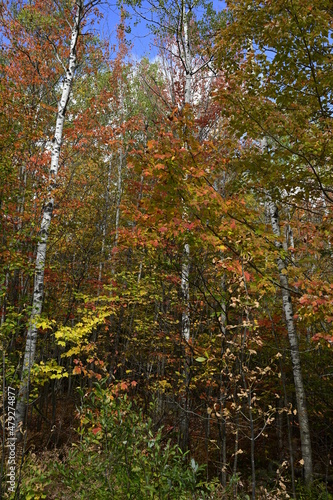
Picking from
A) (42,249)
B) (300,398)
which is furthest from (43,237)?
(300,398)

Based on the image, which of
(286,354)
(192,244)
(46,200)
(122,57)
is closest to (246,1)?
(192,244)

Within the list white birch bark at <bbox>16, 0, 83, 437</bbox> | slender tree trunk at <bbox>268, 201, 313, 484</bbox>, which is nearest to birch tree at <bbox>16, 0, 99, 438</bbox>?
white birch bark at <bbox>16, 0, 83, 437</bbox>

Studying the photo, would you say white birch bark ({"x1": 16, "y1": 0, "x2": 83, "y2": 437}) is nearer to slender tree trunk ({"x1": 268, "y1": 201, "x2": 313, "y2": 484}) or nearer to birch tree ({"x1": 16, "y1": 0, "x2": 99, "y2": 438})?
birch tree ({"x1": 16, "y1": 0, "x2": 99, "y2": 438})

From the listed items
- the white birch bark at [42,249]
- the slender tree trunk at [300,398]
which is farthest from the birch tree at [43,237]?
the slender tree trunk at [300,398]

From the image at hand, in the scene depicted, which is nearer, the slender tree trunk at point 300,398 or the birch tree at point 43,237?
the birch tree at point 43,237

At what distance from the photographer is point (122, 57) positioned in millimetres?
17594

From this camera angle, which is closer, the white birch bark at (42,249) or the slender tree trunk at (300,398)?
the white birch bark at (42,249)

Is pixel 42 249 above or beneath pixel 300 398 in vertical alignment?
above

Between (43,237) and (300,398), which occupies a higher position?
(43,237)

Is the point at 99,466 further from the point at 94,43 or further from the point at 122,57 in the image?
the point at 122,57

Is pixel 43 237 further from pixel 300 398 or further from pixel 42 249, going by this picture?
pixel 300 398

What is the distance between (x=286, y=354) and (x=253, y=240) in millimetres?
7591

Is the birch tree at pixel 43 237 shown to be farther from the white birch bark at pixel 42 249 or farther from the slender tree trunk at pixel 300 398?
the slender tree trunk at pixel 300 398

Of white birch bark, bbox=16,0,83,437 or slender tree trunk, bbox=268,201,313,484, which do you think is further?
slender tree trunk, bbox=268,201,313,484
